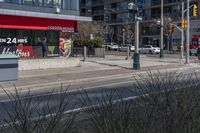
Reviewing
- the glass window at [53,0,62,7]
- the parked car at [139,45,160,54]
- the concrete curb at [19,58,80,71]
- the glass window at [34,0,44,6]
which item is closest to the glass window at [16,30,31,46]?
the glass window at [34,0,44,6]

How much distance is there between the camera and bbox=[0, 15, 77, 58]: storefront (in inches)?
1326

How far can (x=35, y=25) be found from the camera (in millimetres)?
36094

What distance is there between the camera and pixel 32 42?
36281 mm

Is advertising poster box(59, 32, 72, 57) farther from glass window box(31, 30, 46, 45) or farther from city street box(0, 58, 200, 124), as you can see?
city street box(0, 58, 200, 124)

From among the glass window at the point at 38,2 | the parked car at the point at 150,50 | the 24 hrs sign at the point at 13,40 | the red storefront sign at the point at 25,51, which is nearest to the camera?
the 24 hrs sign at the point at 13,40

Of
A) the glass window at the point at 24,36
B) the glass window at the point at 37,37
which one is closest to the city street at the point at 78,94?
the glass window at the point at 24,36

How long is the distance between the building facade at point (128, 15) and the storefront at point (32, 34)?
4895 centimetres

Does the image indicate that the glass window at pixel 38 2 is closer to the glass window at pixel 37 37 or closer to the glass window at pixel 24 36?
the glass window at pixel 37 37

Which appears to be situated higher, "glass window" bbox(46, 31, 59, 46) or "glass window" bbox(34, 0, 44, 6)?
"glass window" bbox(34, 0, 44, 6)

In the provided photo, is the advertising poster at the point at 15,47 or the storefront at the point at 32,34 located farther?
the storefront at the point at 32,34

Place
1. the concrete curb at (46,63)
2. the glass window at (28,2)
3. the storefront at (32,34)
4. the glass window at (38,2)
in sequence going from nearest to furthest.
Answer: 1. the concrete curb at (46,63)
2. the storefront at (32,34)
3. the glass window at (28,2)
4. the glass window at (38,2)

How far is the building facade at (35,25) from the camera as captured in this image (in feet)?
110

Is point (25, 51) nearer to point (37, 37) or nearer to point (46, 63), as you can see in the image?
point (37, 37)

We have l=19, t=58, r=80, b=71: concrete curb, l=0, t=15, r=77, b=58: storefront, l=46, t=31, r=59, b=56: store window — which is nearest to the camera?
l=19, t=58, r=80, b=71: concrete curb
